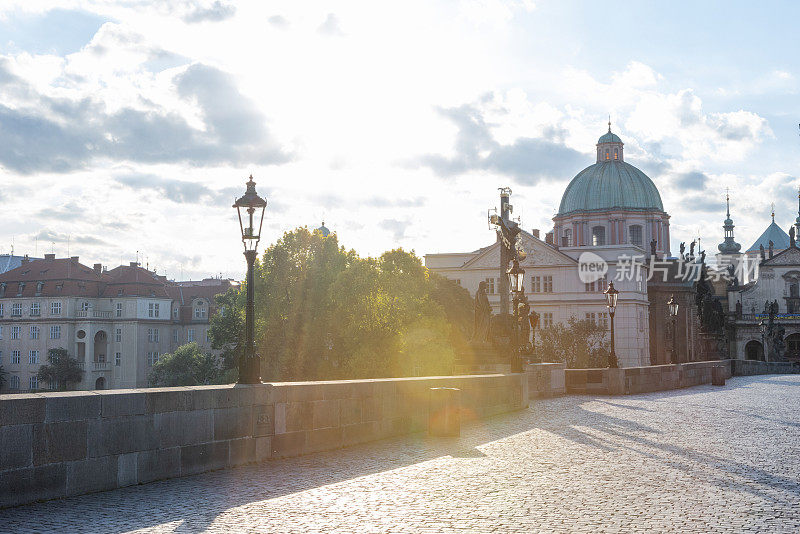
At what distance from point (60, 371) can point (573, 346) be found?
5861cm

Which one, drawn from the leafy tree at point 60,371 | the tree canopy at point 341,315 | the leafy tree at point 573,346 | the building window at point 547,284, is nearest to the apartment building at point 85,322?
the leafy tree at point 60,371

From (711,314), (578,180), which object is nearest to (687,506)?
(711,314)

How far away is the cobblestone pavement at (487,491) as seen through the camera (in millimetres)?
8172

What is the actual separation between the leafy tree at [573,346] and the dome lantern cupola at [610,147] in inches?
1438

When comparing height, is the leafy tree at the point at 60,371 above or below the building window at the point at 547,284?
below

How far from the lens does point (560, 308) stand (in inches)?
3221

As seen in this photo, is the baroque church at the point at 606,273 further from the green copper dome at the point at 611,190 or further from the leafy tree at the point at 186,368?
the leafy tree at the point at 186,368

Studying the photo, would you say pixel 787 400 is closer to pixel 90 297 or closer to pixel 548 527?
pixel 548 527

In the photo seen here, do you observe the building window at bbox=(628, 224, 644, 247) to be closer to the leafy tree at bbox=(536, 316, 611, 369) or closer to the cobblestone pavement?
the leafy tree at bbox=(536, 316, 611, 369)

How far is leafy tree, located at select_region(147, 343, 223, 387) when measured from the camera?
8569 cm

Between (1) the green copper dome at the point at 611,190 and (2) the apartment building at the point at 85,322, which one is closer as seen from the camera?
(1) the green copper dome at the point at 611,190

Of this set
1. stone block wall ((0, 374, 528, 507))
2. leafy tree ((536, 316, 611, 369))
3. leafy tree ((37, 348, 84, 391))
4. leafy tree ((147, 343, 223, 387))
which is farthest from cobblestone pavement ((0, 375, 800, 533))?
leafy tree ((37, 348, 84, 391))

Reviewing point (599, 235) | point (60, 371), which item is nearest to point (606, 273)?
point (599, 235)

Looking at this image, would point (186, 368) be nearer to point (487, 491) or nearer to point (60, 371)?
point (60, 371)
